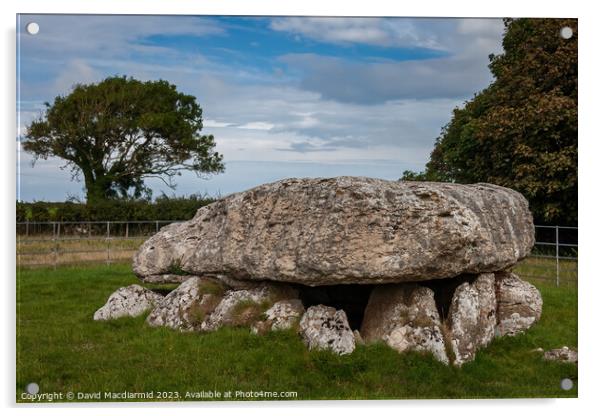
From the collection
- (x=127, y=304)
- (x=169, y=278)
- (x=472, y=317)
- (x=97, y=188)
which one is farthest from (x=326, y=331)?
(x=97, y=188)

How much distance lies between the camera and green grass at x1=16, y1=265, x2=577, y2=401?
960 centimetres

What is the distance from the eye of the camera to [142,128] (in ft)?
68.9

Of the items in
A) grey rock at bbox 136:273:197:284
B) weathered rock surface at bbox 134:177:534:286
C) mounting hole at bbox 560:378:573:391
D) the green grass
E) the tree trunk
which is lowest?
mounting hole at bbox 560:378:573:391

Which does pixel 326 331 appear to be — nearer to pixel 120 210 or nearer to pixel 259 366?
pixel 259 366

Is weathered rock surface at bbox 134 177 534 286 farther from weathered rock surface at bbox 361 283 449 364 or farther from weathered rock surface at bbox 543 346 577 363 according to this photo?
weathered rock surface at bbox 543 346 577 363

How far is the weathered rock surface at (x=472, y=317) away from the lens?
10.8 metres

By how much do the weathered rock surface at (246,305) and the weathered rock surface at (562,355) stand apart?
404 cm

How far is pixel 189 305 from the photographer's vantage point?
480 inches

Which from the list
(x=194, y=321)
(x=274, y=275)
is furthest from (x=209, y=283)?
(x=274, y=275)

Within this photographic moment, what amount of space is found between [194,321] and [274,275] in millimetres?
1808

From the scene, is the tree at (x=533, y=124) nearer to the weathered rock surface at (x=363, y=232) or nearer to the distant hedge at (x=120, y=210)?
the weathered rock surface at (x=363, y=232)

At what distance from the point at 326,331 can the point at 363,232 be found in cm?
159

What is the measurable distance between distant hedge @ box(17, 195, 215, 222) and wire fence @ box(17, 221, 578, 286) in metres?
0.26

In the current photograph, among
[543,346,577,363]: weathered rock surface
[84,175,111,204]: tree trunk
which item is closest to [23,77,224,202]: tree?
[84,175,111,204]: tree trunk
